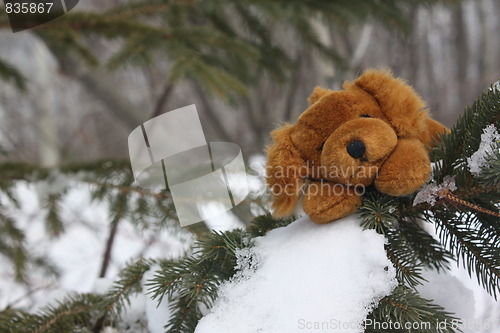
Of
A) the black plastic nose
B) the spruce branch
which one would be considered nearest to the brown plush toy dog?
the black plastic nose

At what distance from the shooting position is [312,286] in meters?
0.40

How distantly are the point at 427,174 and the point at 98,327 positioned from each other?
55cm

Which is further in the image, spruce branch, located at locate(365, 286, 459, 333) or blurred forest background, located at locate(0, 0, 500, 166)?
blurred forest background, located at locate(0, 0, 500, 166)

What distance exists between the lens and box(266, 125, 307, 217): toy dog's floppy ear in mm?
455

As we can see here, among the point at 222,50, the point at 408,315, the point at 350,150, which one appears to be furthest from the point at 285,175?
the point at 222,50

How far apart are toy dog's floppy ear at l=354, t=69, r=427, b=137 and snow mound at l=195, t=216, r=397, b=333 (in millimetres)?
138

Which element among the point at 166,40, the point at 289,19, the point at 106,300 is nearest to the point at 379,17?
the point at 289,19

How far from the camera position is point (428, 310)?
1.34ft

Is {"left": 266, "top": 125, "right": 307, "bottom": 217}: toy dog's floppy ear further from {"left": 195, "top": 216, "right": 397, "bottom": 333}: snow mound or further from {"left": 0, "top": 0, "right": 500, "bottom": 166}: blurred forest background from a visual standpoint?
{"left": 0, "top": 0, "right": 500, "bottom": 166}: blurred forest background

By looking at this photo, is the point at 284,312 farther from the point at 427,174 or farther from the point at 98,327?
the point at 98,327

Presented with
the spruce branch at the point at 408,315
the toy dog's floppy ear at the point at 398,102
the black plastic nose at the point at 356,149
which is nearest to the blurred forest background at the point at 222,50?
the toy dog's floppy ear at the point at 398,102

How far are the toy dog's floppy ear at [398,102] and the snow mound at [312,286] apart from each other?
138mm

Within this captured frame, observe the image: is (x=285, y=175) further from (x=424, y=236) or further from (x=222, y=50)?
(x=222, y=50)

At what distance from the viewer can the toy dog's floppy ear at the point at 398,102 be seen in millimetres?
463
